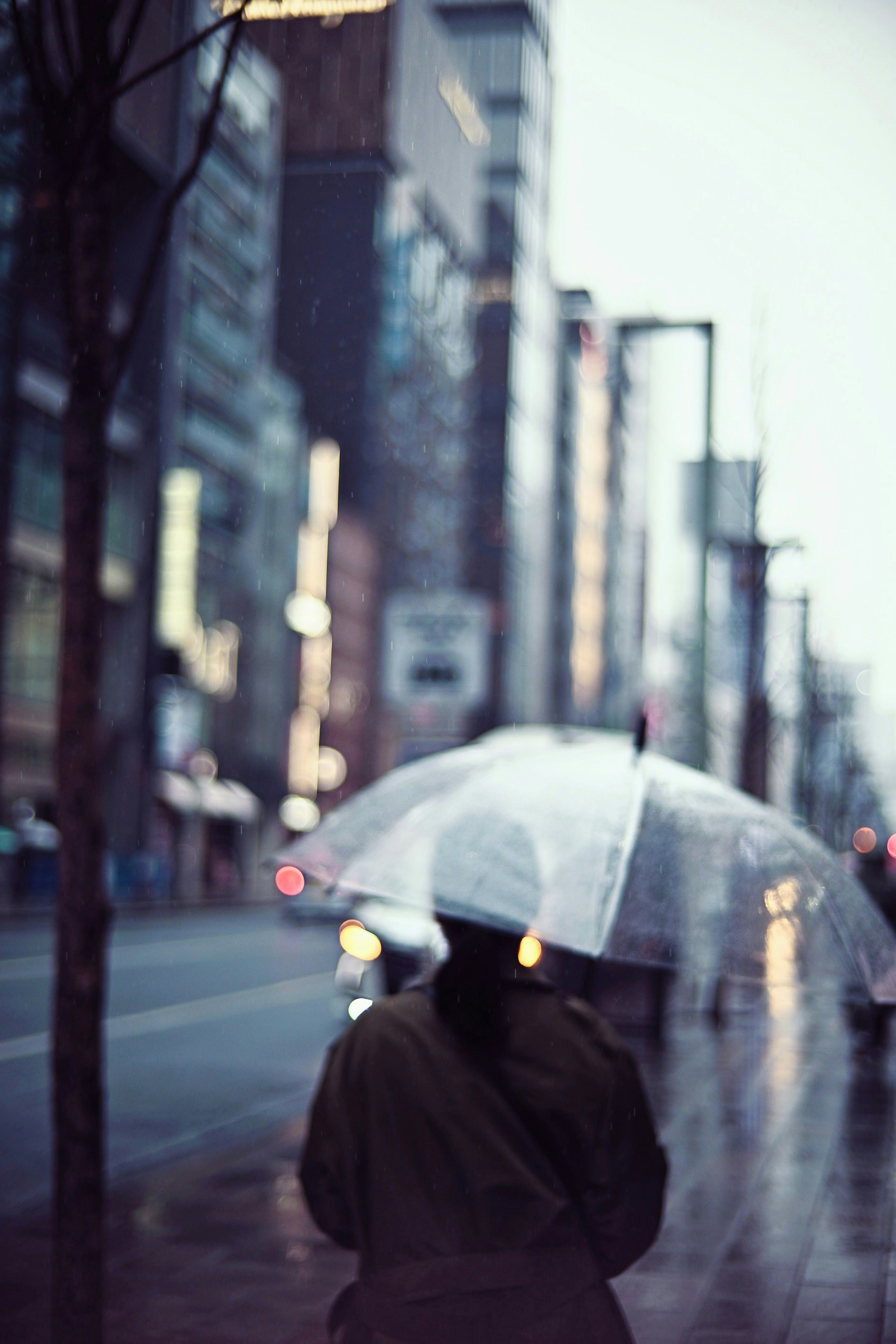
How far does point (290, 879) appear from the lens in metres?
13.2

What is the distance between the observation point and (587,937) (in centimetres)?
345

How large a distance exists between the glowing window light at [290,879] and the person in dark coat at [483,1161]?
4.33 ft

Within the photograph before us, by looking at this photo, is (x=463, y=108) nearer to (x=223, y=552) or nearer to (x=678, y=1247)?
(x=678, y=1247)

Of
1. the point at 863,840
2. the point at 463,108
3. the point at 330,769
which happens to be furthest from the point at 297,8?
the point at 330,769

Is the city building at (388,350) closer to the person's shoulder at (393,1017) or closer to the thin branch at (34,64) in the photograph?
the thin branch at (34,64)

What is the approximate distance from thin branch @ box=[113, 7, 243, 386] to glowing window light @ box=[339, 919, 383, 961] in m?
11.2

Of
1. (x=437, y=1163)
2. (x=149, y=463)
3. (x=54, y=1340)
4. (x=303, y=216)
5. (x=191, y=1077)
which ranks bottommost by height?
(x=191, y=1077)

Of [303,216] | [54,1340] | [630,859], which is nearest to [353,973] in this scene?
[303,216]

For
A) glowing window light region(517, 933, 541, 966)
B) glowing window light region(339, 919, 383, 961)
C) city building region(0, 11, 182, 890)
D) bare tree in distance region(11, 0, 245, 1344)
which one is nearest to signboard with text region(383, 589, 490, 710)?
glowing window light region(339, 919, 383, 961)

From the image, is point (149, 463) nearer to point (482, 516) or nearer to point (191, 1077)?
point (191, 1077)

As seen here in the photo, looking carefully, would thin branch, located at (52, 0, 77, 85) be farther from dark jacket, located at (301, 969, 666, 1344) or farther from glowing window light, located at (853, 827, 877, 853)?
glowing window light, located at (853, 827, 877, 853)

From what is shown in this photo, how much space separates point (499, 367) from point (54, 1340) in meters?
86.2

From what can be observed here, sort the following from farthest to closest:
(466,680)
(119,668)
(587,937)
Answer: (119,668)
(466,680)
(587,937)

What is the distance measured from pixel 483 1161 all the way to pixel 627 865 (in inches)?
37.4
